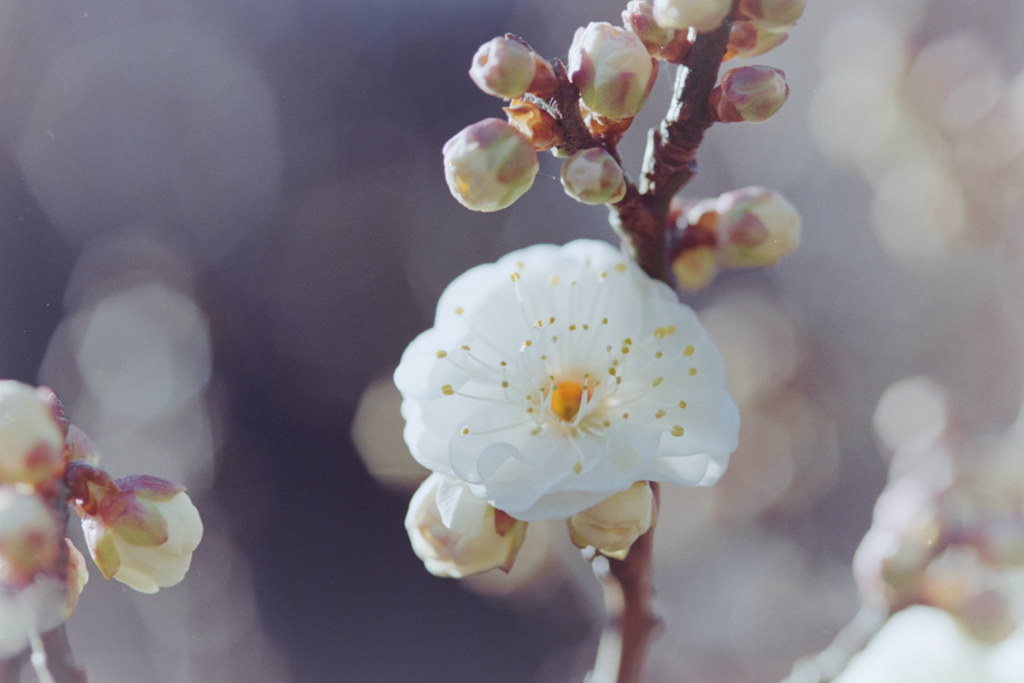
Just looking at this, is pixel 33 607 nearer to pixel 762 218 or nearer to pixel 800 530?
pixel 762 218

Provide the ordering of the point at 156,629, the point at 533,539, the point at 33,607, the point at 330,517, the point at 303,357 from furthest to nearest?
the point at 303,357, the point at 330,517, the point at 156,629, the point at 533,539, the point at 33,607

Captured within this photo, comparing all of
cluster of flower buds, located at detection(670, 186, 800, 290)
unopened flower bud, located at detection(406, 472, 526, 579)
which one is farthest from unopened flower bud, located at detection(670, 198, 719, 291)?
unopened flower bud, located at detection(406, 472, 526, 579)

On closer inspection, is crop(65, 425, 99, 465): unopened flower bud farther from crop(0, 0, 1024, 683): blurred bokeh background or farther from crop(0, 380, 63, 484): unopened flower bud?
crop(0, 0, 1024, 683): blurred bokeh background

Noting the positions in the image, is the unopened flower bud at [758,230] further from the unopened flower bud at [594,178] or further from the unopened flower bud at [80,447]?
the unopened flower bud at [80,447]

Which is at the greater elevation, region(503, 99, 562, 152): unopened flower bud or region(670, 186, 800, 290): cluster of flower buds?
region(503, 99, 562, 152): unopened flower bud

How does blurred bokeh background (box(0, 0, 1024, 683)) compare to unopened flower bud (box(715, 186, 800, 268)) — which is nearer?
unopened flower bud (box(715, 186, 800, 268))

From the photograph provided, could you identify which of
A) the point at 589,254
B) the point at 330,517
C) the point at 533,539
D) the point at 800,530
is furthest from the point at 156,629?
the point at 589,254
